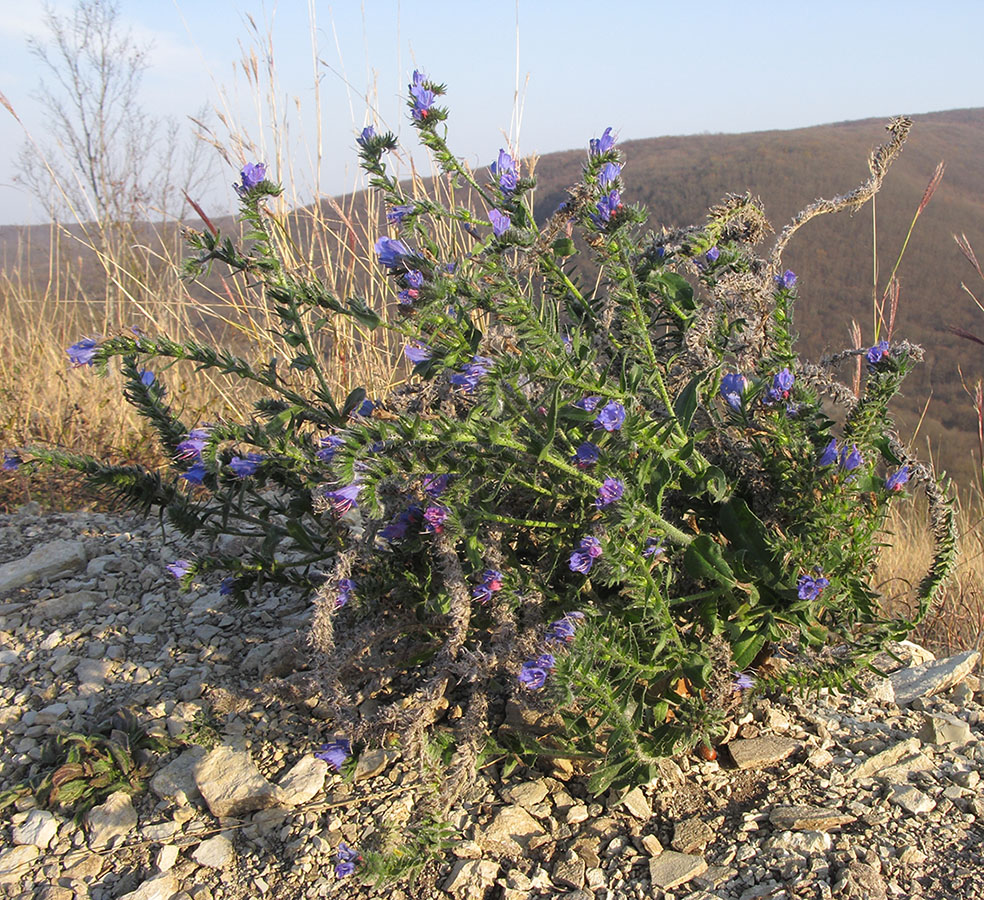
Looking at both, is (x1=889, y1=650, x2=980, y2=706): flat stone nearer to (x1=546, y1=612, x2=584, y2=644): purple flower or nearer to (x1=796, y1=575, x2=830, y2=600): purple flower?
(x1=796, y1=575, x2=830, y2=600): purple flower

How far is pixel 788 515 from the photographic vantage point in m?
1.81

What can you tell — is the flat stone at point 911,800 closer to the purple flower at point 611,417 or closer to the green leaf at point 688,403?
the green leaf at point 688,403

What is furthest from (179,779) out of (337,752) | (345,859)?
(345,859)

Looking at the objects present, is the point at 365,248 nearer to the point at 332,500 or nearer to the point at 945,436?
the point at 332,500

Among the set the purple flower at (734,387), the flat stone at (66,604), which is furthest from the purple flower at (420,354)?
the flat stone at (66,604)

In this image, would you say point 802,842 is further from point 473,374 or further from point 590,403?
point 473,374

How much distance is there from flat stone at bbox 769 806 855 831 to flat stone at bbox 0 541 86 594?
2.27 m

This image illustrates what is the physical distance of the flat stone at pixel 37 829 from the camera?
1.76m

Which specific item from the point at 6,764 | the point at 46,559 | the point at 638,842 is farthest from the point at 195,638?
the point at 638,842

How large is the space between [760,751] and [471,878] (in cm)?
72

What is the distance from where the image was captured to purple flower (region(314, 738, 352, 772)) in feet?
5.68

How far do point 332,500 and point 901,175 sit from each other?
11.0 metres

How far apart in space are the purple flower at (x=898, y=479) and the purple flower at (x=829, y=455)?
167mm

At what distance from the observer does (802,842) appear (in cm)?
160
